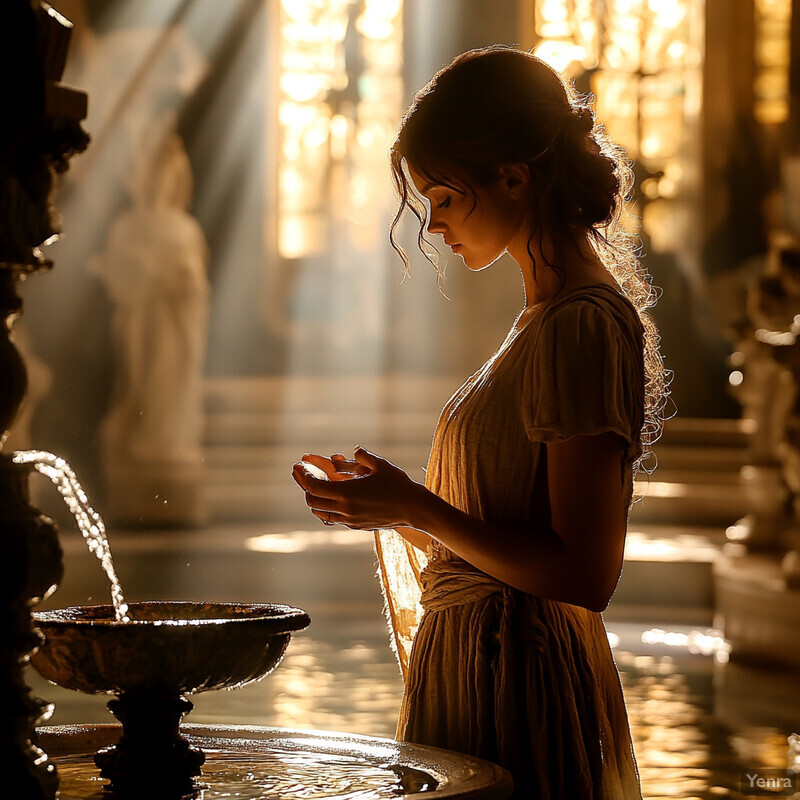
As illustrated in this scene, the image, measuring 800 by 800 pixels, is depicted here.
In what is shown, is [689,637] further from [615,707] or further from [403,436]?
[615,707]

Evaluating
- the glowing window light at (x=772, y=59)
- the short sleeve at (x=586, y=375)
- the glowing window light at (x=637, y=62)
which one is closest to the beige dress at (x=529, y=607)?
the short sleeve at (x=586, y=375)

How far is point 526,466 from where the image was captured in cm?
196

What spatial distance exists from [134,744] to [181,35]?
12069 mm

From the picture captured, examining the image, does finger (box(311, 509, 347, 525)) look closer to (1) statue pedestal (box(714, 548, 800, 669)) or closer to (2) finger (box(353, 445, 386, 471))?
(2) finger (box(353, 445, 386, 471))

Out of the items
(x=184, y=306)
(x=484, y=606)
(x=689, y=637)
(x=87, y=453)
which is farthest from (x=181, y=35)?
(x=484, y=606)

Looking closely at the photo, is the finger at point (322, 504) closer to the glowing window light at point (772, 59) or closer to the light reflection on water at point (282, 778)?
the light reflection on water at point (282, 778)

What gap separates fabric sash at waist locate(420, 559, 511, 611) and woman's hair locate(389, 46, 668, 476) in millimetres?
305

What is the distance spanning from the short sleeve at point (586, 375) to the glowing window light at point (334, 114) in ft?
47.9

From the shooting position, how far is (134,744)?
192 cm

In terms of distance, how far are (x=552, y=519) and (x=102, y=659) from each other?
23.3 inches

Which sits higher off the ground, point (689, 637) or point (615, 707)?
point (615, 707)

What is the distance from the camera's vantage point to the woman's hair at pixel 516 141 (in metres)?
1.96

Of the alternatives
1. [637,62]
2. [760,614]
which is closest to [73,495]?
[760,614]

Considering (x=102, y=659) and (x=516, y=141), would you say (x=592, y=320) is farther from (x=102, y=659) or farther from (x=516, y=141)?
(x=102, y=659)
